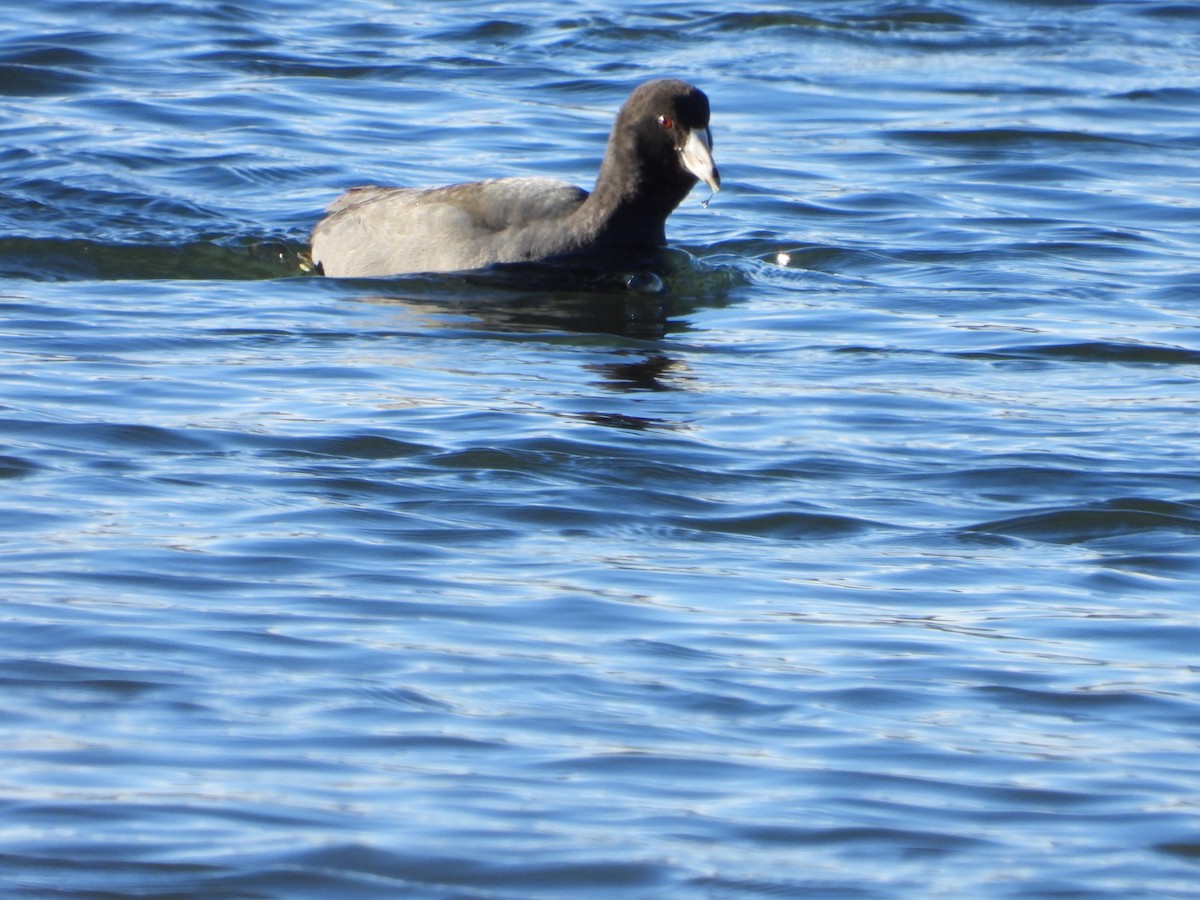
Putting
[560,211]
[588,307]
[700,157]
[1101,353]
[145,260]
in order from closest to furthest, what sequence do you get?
[1101,353] → [588,307] → [700,157] → [560,211] → [145,260]

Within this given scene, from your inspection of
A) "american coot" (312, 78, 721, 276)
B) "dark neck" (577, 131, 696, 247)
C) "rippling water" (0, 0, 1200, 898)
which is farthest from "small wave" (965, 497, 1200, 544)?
"dark neck" (577, 131, 696, 247)

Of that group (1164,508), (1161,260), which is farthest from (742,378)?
(1161,260)

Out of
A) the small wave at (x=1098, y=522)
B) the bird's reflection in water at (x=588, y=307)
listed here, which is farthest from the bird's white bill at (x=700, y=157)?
the small wave at (x=1098, y=522)

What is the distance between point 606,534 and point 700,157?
4.35m

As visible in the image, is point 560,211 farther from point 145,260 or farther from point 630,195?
point 145,260

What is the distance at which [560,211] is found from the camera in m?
10.7

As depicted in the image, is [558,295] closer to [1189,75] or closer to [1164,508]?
[1164,508]

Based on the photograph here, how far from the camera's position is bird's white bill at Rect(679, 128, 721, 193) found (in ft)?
34.0

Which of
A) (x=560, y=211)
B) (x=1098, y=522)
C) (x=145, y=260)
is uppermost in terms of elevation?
(x=560, y=211)

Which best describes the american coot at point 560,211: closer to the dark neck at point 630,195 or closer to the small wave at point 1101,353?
the dark neck at point 630,195

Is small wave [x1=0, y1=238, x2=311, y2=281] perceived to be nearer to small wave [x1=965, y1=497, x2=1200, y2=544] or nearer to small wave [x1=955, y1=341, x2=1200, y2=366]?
small wave [x1=955, y1=341, x2=1200, y2=366]

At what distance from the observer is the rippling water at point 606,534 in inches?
168

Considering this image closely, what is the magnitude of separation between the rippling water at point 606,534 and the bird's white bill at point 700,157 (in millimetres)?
552

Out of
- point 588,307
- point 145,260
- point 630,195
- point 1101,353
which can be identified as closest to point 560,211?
point 630,195
